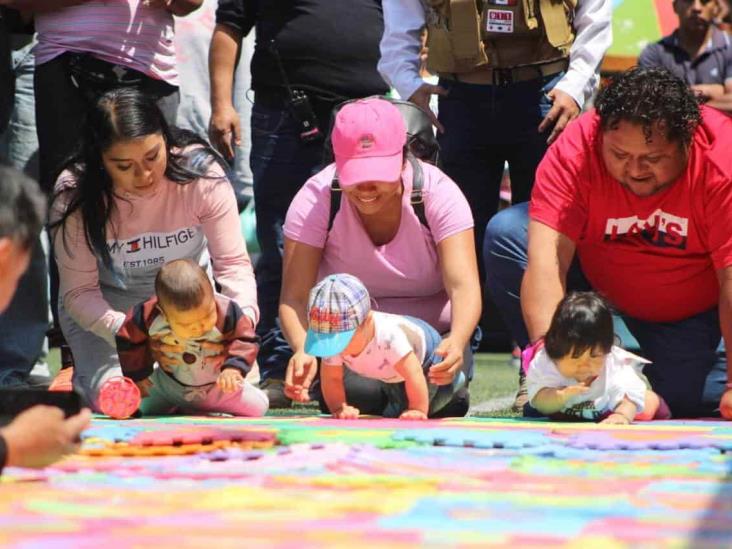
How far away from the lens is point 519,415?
5102 millimetres

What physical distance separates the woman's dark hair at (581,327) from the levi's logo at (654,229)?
45 centimetres

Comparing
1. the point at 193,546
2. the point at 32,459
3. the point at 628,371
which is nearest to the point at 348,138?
the point at 628,371

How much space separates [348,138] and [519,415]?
1.26 m

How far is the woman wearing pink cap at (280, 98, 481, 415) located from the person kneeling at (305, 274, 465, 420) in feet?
0.33

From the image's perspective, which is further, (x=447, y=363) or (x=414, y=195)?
(x=414, y=195)

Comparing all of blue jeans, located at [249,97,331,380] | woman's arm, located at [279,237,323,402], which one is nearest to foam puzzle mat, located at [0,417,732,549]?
woman's arm, located at [279,237,323,402]

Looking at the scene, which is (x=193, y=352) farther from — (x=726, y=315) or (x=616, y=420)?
(x=726, y=315)

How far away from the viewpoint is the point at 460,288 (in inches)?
182

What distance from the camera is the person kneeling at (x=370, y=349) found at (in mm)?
4227

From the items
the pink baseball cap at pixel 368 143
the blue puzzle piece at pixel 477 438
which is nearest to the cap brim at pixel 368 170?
the pink baseball cap at pixel 368 143

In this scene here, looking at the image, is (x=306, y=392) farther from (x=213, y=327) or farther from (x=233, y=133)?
(x=233, y=133)

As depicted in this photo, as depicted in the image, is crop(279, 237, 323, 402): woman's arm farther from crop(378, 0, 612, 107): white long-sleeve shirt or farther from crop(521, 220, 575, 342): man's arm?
crop(378, 0, 612, 107): white long-sleeve shirt

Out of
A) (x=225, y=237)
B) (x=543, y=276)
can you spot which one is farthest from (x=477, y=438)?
(x=225, y=237)

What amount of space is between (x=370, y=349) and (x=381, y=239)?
0.52 metres
